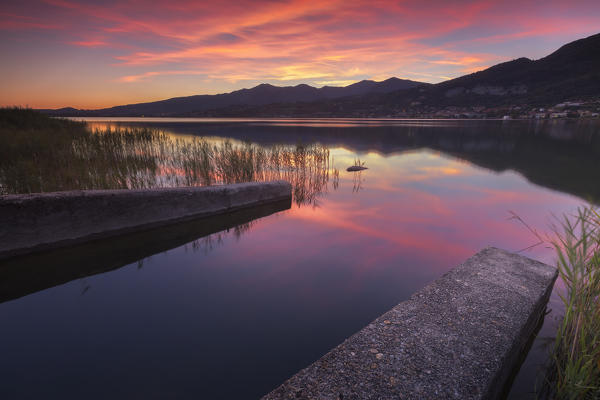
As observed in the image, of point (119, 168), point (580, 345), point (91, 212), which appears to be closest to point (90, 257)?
point (91, 212)

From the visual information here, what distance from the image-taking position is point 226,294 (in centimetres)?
397

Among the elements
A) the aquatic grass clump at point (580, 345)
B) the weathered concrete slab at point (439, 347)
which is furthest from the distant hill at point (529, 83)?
the weathered concrete slab at point (439, 347)

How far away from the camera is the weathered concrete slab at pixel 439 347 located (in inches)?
74.7

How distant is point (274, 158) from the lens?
44.1 feet

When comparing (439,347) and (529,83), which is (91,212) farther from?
(529,83)

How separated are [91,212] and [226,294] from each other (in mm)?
3217

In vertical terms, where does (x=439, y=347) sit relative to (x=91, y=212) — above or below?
below

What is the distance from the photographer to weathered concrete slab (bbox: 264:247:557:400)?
1898 millimetres

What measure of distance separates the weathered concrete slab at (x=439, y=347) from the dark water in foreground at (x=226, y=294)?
60cm

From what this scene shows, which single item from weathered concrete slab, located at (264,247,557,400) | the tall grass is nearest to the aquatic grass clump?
weathered concrete slab, located at (264,247,557,400)

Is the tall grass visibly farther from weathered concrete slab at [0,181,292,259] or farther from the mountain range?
the mountain range

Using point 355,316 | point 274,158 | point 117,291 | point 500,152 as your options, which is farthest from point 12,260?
point 500,152

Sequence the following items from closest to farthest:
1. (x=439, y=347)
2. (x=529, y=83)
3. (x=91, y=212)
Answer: (x=439, y=347) → (x=91, y=212) → (x=529, y=83)

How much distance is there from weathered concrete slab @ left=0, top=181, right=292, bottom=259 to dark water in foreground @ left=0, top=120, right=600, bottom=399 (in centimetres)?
26
